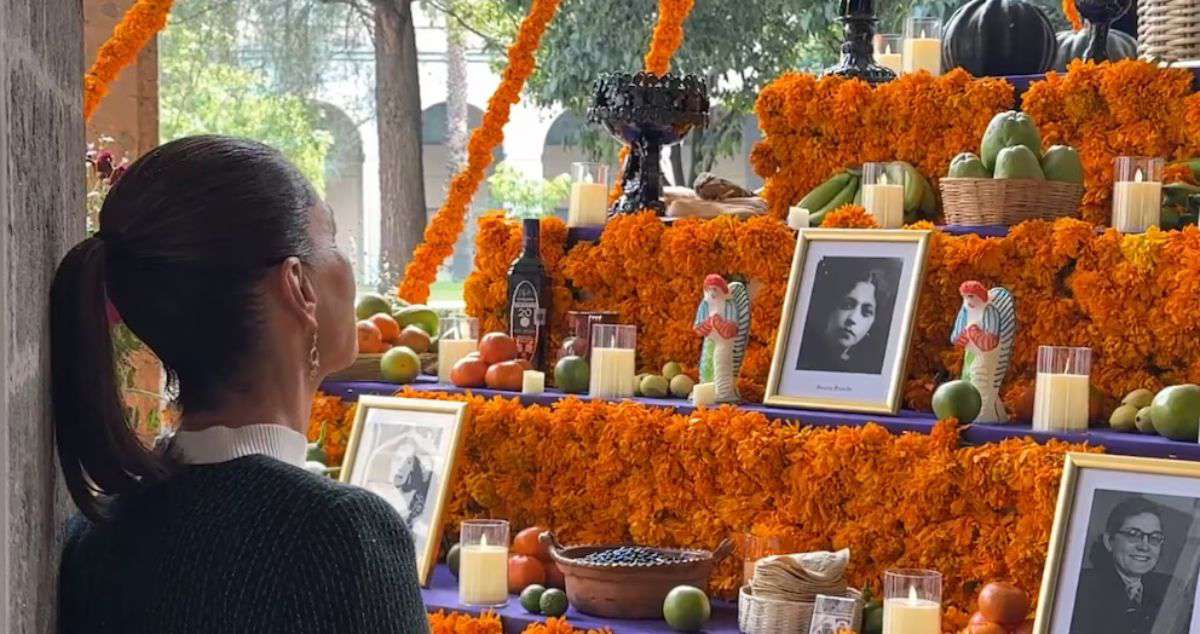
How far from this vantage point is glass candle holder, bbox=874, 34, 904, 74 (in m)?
4.06

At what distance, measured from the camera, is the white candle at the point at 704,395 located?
122 inches

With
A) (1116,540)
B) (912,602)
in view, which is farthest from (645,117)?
(1116,540)

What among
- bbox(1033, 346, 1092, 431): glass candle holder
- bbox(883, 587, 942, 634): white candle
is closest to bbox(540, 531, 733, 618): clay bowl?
bbox(883, 587, 942, 634): white candle

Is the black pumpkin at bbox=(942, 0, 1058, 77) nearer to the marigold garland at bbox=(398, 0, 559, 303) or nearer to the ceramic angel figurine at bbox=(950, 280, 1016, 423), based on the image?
the ceramic angel figurine at bbox=(950, 280, 1016, 423)

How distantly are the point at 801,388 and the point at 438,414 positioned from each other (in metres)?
0.72

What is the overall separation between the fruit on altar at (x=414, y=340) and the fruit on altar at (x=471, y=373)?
0.39 meters

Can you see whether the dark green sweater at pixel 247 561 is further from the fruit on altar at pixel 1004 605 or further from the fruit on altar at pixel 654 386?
the fruit on altar at pixel 654 386

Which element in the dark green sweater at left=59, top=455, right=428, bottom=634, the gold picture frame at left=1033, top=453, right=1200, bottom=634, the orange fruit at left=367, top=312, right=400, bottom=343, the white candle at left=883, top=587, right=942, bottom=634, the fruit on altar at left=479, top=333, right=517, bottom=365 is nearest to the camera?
the dark green sweater at left=59, top=455, right=428, bottom=634

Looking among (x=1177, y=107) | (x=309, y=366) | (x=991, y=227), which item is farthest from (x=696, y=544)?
(x=309, y=366)

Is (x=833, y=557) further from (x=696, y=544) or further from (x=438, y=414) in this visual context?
(x=438, y=414)

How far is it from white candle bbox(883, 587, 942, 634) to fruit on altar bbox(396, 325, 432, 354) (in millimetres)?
1537

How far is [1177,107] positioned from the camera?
3207 mm

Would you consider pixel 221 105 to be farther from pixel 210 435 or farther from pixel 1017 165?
pixel 210 435

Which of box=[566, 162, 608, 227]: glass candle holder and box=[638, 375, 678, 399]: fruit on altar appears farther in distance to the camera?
box=[566, 162, 608, 227]: glass candle holder
